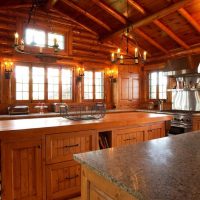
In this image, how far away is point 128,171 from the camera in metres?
0.99

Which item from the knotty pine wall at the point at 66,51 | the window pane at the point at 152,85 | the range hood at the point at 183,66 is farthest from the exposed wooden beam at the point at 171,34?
the knotty pine wall at the point at 66,51

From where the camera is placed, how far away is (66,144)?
7.79 feet

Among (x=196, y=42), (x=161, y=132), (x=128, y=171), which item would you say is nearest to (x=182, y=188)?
(x=128, y=171)

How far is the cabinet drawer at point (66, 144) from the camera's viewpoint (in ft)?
7.42

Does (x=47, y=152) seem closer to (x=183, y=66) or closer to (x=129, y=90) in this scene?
(x=183, y=66)

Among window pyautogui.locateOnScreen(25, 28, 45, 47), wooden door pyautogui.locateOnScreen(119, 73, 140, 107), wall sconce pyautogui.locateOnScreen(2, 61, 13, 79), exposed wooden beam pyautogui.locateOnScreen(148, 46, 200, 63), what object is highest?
window pyautogui.locateOnScreen(25, 28, 45, 47)

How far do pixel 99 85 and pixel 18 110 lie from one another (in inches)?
112

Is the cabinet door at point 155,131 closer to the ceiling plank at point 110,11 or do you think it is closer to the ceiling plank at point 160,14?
the ceiling plank at point 160,14

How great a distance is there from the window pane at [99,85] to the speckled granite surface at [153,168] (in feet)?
17.0

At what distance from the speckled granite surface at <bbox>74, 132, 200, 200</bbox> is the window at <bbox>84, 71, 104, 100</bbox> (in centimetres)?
503

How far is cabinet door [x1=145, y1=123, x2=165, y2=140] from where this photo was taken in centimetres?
304

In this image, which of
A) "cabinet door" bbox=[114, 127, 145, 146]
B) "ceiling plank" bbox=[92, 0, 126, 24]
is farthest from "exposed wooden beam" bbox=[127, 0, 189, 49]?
"cabinet door" bbox=[114, 127, 145, 146]

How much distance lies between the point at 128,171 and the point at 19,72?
5.07 metres

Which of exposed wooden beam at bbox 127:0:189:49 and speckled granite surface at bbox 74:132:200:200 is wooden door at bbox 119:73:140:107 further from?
speckled granite surface at bbox 74:132:200:200
